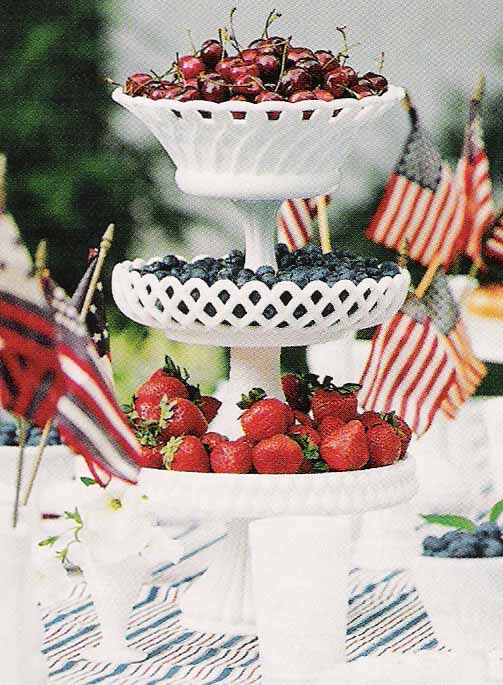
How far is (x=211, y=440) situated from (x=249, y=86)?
0.42 m

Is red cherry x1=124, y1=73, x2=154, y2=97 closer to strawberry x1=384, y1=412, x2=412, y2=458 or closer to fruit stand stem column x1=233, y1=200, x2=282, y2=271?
fruit stand stem column x1=233, y1=200, x2=282, y2=271

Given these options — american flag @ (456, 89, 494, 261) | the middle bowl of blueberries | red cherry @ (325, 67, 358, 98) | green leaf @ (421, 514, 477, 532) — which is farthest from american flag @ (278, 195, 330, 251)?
the middle bowl of blueberries

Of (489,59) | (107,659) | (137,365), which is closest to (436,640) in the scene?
(107,659)

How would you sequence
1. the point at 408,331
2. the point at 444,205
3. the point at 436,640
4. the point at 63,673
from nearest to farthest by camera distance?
the point at 63,673 → the point at 436,640 → the point at 408,331 → the point at 444,205

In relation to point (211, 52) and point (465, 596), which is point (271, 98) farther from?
point (465, 596)

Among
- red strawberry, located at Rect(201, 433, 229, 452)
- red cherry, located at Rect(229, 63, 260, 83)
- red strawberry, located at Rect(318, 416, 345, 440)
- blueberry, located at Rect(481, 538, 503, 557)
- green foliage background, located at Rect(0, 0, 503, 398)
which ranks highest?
red cherry, located at Rect(229, 63, 260, 83)

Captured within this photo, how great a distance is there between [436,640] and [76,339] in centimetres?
69

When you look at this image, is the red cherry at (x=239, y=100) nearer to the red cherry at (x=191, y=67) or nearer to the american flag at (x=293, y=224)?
the red cherry at (x=191, y=67)

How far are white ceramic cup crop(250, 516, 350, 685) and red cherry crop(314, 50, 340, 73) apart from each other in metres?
0.56

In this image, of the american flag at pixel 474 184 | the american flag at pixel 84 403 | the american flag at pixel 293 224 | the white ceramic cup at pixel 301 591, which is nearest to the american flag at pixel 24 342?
the american flag at pixel 84 403

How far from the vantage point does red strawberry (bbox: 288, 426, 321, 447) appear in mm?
1767

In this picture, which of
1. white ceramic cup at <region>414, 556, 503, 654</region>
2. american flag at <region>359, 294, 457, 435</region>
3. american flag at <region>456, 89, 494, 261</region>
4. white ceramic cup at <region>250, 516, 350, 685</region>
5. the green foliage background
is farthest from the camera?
the green foliage background

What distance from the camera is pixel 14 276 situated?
1.26 m

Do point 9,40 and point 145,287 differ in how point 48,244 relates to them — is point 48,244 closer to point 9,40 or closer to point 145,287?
point 9,40
